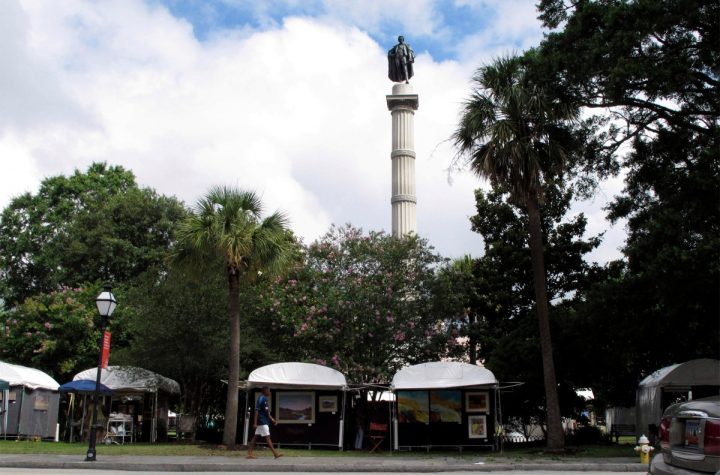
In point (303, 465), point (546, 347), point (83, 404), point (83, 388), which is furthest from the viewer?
point (83, 404)

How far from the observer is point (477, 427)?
22172mm

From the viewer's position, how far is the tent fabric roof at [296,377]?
21875 mm

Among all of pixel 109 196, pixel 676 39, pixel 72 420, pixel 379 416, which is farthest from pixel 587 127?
pixel 109 196

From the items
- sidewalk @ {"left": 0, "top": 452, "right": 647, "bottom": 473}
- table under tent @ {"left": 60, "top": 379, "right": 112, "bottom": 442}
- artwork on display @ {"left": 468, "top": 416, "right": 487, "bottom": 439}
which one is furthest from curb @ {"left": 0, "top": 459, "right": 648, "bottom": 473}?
table under tent @ {"left": 60, "top": 379, "right": 112, "bottom": 442}

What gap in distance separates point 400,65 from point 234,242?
23.1 metres

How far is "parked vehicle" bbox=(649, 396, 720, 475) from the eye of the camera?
5680 millimetres

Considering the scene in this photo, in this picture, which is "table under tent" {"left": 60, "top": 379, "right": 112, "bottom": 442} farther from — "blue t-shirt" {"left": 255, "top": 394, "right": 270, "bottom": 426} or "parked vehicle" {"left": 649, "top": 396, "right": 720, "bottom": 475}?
"parked vehicle" {"left": 649, "top": 396, "right": 720, "bottom": 475}

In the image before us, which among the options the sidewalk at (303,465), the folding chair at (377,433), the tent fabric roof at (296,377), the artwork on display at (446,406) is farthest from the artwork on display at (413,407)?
the sidewalk at (303,465)

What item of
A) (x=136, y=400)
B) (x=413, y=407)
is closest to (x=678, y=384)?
(x=413, y=407)

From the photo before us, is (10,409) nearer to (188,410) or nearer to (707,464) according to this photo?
(188,410)

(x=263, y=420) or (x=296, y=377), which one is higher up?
(x=296, y=377)

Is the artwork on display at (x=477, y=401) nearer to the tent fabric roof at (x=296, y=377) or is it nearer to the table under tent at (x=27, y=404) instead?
the tent fabric roof at (x=296, y=377)

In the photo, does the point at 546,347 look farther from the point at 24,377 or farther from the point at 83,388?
the point at 24,377

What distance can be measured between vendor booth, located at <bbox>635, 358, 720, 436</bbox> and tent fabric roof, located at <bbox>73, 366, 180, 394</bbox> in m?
17.2
